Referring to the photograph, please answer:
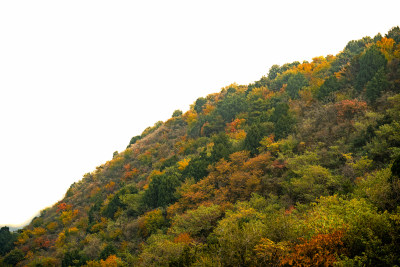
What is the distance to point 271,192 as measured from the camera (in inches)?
1105

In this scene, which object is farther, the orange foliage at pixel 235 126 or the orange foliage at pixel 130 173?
the orange foliage at pixel 130 173

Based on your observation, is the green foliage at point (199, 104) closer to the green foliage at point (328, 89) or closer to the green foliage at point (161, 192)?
the green foliage at point (161, 192)

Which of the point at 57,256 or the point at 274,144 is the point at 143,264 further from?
the point at 57,256

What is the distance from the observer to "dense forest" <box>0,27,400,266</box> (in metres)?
12.2

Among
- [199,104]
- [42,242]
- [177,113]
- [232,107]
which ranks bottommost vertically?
[42,242]

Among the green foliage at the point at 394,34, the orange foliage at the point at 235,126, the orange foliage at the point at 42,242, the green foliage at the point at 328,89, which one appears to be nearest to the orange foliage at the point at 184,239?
the orange foliage at the point at 235,126

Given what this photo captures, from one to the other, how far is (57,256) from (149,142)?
38833 millimetres

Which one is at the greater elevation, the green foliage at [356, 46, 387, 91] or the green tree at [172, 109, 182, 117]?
the green tree at [172, 109, 182, 117]

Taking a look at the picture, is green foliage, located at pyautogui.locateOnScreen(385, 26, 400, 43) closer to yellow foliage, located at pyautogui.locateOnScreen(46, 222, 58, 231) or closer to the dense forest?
the dense forest

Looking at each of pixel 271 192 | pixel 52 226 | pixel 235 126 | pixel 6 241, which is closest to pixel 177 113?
pixel 235 126

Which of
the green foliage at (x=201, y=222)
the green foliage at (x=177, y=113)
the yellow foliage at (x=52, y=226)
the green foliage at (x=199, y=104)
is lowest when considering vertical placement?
the green foliage at (x=201, y=222)

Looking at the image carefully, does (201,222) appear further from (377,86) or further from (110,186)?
(110,186)

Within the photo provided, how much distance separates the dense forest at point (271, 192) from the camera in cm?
1223

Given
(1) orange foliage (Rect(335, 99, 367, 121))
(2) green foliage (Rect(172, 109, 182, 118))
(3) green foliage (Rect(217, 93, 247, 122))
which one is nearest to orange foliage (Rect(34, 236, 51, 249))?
(3) green foliage (Rect(217, 93, 247, 122))
